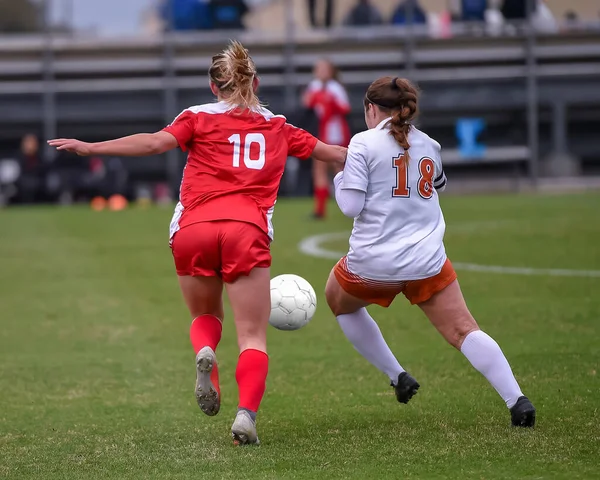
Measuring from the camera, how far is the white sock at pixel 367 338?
19.5ft

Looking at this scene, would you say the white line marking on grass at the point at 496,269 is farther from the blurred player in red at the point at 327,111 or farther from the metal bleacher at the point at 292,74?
the metal bleacher at the point at 292,74

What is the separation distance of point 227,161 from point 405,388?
1.55m

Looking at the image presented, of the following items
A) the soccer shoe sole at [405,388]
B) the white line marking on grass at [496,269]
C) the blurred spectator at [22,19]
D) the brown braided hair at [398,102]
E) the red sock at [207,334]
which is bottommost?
the white line marking on grass at [496,269]

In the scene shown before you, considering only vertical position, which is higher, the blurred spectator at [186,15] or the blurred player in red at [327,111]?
the blurred spectator at [186,15]

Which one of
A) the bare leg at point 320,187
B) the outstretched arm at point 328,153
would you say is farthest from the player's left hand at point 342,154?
the bare leg at point 320,187

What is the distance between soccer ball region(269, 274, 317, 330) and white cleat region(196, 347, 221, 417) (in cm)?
93

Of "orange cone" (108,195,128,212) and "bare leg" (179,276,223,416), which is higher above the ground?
"bare leg" (179,276,223,416)

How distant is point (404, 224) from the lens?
215 inches

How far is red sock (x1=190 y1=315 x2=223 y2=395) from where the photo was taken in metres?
5.45

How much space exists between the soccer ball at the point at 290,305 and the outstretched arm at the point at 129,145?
1229 millimetres

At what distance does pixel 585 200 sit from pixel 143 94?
10.9 meters

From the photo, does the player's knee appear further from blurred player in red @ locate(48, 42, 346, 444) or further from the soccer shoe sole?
blurred player in red @ locate(48, 42, 346, 444)

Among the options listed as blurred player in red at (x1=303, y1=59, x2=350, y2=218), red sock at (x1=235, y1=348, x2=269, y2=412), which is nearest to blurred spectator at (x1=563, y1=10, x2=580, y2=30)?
blurred player in red at (x1=303, y1=59, x2=350, y2=218)

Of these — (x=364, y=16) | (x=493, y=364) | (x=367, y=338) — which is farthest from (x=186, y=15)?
(x=493, y=364)
